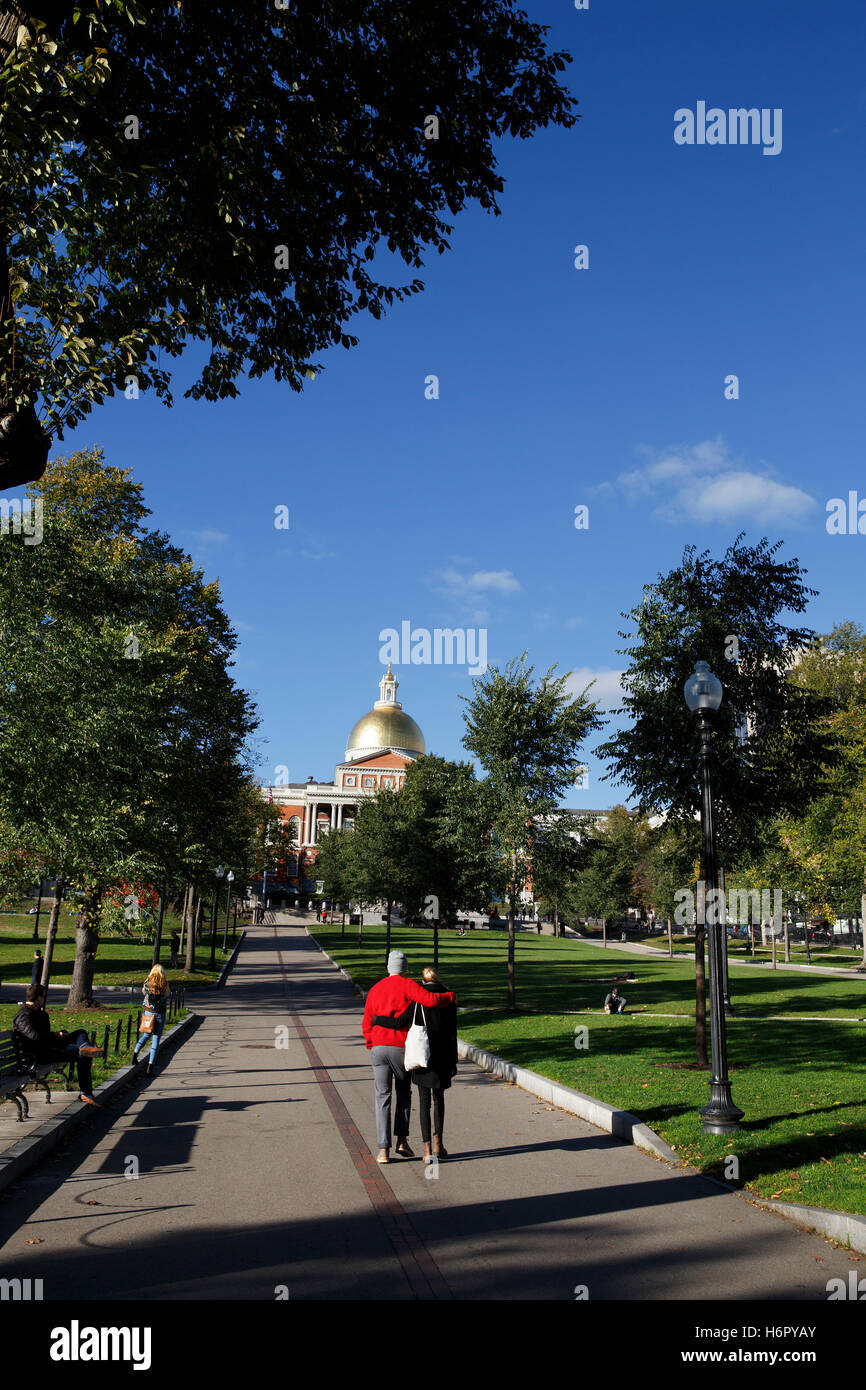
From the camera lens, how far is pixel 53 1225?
6.79 metres

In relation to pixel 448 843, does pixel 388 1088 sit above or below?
below

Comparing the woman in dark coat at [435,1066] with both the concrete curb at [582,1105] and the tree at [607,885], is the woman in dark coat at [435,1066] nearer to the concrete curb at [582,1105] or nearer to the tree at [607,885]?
the concrete curb at [582,1105]

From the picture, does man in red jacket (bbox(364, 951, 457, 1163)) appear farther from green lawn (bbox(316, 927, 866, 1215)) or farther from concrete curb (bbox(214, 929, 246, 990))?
concrete curb (bbox(214, 929, 246, 990))

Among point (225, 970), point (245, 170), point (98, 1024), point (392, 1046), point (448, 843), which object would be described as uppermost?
point (245, 170)

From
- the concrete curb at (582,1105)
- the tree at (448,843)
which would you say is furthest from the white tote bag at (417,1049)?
the tree at (448,843)

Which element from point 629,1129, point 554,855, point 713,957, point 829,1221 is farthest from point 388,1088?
point 554,855

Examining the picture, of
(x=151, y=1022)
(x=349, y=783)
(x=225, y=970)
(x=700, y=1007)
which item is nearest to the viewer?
(x=151, y=1022)

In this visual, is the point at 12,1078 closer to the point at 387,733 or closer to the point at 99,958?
the point at 99,958

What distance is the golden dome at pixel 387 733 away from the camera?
430 ft

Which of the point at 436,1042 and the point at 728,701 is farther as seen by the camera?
the point at 728,701

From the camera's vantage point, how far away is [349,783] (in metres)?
130

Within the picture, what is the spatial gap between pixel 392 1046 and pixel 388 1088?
1.22ft
